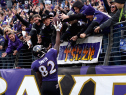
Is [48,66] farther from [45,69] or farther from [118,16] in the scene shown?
[118,16]

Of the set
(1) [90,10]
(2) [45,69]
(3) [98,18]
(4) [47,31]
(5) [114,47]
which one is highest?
(1) [90,10]

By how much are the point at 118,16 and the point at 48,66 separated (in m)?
2.32

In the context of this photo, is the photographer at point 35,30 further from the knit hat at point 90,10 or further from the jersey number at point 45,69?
the jersey number at point 45,69

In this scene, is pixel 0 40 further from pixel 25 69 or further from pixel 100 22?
pixel 100 22

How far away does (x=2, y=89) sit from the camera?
8.43m

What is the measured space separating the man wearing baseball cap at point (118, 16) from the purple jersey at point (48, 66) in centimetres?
146

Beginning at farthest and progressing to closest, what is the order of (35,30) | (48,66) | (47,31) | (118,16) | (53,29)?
1. (35,30)
2. (47,31)
3. (53,29)
4. (48,66)
5. (118,16)

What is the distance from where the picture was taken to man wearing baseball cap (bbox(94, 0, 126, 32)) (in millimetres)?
5012

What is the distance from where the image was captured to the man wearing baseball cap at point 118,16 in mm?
5012

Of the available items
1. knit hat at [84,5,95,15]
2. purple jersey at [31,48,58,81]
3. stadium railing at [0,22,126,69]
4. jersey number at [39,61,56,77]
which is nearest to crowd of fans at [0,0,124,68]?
knit hat at [84,5,95,15]

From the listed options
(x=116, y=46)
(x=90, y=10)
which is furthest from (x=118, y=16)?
(x=90, y=10)

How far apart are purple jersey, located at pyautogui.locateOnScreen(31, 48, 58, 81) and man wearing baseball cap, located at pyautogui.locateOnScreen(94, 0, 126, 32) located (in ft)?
4.78

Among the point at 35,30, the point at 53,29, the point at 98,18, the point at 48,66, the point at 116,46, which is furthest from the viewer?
the point at 35,30

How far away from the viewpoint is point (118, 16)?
18.4 feet
